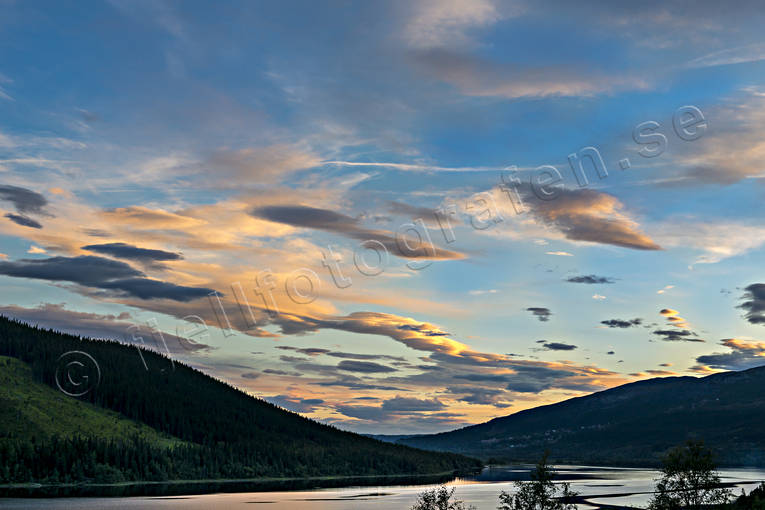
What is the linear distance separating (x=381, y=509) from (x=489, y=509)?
26.0 m

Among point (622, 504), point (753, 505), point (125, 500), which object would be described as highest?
point (753, 505)

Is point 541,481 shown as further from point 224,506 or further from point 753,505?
point 224,506

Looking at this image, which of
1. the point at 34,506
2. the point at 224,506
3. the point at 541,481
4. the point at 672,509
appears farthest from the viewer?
the point at 224,506

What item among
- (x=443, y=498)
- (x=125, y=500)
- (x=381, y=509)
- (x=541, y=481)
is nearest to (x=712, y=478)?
(x=541, y=481)

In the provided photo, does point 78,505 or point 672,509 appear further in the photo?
point 78,505

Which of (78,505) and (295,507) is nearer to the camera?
(78,505)

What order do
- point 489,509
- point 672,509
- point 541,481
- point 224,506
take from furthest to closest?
point 224,506, point 489,509, point 672,509, point 541,481

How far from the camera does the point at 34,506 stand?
16500cm

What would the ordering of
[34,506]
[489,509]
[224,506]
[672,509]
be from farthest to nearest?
[224,506] → [489,509] → [34,506] → [672,509]

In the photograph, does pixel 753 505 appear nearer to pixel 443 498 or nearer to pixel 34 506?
pixel 443 498

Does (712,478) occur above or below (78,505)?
above

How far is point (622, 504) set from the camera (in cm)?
19325

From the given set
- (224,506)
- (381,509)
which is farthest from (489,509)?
(224,506)

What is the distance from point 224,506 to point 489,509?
68.3 m
